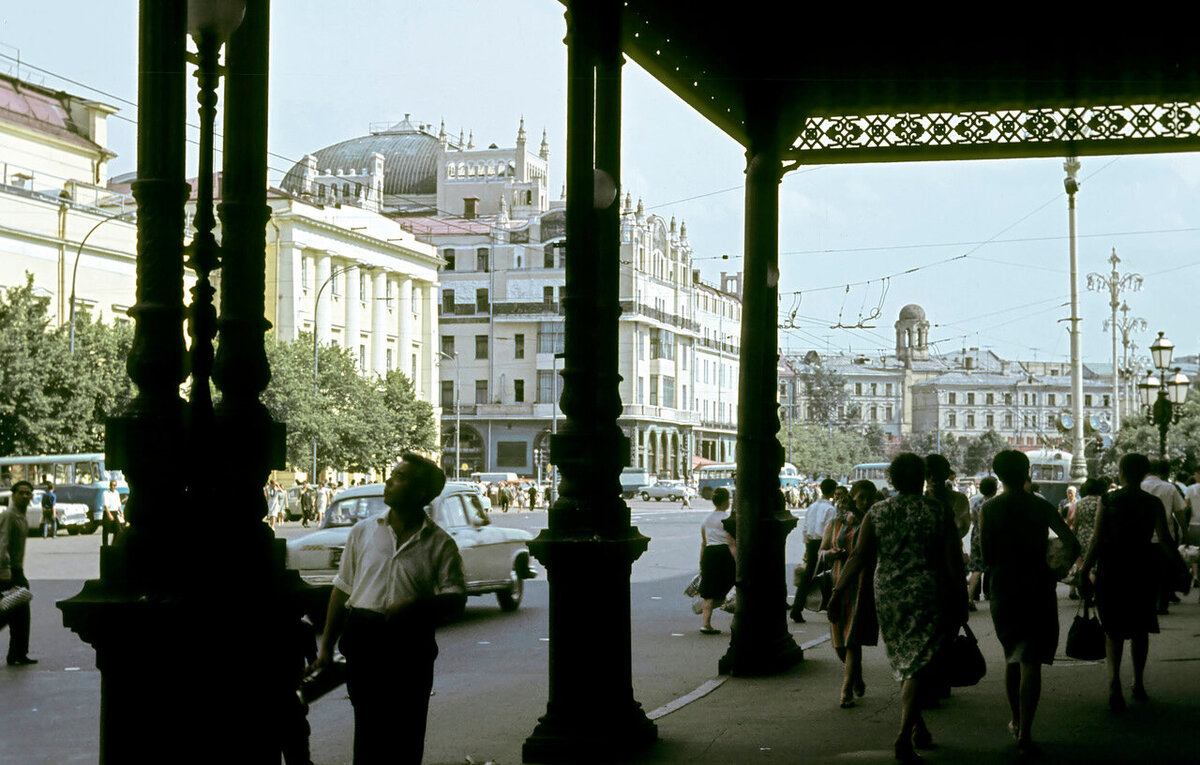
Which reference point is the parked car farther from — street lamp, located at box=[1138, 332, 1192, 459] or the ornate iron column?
the ornate iron column

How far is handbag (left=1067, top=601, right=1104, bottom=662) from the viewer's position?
962cm

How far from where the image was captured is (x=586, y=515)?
7910mm

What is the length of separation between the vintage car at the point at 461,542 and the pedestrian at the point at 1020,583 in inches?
389

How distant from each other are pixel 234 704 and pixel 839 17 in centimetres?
664

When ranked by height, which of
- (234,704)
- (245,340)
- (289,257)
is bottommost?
(234,704)

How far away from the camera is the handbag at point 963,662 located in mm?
8305

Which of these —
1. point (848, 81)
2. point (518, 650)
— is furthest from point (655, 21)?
point (518, 650)

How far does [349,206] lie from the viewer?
80562 mm

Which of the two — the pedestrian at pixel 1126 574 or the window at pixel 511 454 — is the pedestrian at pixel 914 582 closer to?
the pedestrian at pixel 1126 574

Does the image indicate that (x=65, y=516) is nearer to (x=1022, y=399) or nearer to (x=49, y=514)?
(x=49, y=514)

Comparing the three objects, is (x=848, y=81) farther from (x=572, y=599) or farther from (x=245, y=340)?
(x=245, y=340)

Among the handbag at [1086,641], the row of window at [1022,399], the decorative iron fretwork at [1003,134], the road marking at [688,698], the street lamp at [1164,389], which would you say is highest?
the row of window at [1022,399]

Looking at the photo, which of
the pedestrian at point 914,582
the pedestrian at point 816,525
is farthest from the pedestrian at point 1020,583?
the pedestrian at point 816,525

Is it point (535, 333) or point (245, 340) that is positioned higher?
point (535, 333)
